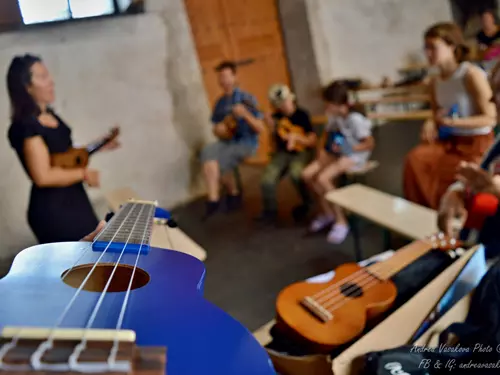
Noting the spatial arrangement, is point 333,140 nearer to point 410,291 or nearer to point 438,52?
point 438,52

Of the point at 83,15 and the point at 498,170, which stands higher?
the point at 83,15

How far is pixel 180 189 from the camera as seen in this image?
5.18 ft

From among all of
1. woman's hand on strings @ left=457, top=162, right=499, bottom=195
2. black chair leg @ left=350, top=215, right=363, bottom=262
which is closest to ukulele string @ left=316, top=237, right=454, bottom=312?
woman's hand on strings @ left=457, top=162, right=499, bottom=195

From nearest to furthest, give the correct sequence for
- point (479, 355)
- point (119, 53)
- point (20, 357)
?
1. point (20, 357)
2. point (479, 355)
3. point (119, 53)

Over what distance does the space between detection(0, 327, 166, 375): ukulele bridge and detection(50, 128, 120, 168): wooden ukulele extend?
2.63 ft

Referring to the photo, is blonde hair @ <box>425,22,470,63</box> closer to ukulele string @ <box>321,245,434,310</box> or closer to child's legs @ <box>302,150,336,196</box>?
child's legs @ <box>302,150,336,196</box>

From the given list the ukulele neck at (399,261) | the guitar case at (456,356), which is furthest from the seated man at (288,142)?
the guitar case at (456,356)

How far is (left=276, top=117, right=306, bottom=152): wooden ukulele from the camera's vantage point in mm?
1962

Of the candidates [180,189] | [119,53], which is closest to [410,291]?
[180,189]

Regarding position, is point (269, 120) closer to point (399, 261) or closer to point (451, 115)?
point (451, 115)

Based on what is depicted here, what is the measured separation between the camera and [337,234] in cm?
Result: 179

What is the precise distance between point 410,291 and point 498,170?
1.20ft

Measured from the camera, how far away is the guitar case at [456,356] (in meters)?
0.66

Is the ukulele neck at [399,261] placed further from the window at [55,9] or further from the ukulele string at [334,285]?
the window at [55,9]
